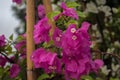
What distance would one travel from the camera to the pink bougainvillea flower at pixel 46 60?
41.7 inches

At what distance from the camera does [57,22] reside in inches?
44.7

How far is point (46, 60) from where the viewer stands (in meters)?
1.06

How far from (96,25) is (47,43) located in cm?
149

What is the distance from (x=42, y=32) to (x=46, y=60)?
94mm

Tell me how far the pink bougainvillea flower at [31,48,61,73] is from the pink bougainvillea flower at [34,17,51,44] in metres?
0.03

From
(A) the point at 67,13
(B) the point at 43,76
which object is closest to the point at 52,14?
(A) the point at 67,13

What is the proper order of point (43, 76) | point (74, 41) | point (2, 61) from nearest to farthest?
point (74, 41), point (43, 76), point (2, 61)

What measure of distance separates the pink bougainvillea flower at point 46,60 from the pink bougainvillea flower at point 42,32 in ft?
0.11

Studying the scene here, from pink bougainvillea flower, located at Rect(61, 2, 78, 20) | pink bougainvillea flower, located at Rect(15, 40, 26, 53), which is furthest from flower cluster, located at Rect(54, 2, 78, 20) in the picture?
pink bougainvillea flower, located at Rect(15, 40, 26, 53)

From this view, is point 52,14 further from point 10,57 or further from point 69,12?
point 10,57

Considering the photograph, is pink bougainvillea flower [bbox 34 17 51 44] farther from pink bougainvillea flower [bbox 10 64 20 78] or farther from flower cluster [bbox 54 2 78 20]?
pink bougainvillea flower [bbox 10 64 20 78]

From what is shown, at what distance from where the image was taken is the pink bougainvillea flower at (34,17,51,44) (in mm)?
1104

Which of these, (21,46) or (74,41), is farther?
(21,46)

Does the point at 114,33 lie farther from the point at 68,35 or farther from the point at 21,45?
the point at 68,35
